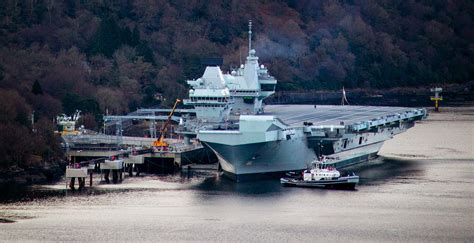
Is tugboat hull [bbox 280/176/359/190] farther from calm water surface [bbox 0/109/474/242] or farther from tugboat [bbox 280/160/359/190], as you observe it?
calm water surface [bbox 0/109/474/242]

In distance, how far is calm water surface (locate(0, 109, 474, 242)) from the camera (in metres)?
71.4

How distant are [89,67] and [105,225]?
60.8m

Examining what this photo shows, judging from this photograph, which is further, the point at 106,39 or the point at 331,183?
the point at 106,39

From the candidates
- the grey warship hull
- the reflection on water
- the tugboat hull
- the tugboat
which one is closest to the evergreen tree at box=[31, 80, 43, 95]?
the grey warship hull

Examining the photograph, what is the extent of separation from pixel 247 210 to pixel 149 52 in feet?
214

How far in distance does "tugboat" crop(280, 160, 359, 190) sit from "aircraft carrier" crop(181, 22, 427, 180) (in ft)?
8.70

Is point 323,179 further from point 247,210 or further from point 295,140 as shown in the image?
point 247,210

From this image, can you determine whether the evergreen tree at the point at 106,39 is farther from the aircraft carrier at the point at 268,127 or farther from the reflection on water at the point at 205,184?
the reflection on water at the point at 205,184

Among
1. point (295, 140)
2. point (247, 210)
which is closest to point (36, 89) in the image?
point (295, 140)

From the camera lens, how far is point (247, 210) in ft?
255

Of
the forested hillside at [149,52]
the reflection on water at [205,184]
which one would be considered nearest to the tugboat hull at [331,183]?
the reflection on water at [205,184]

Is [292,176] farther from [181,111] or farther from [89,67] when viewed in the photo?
[89,67]

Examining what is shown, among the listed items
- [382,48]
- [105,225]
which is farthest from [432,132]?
[382,48]

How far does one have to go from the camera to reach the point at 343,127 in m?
93.0
